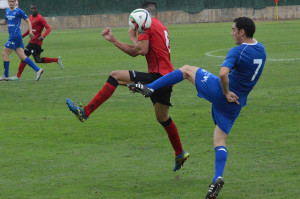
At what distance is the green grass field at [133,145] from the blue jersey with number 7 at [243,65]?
1186 millimetres

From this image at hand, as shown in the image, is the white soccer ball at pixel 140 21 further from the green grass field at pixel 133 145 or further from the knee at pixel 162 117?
the green grass field at pixel 133 145

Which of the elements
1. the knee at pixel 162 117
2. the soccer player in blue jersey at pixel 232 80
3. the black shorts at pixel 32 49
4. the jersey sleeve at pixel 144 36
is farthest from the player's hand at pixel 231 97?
the black shorts at pixel 32 49

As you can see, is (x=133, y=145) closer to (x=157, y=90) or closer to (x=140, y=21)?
(x=157, y=90)

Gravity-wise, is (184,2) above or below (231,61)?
below

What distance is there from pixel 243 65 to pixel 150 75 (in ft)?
5.92

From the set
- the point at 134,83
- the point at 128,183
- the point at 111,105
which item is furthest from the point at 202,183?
the point at 111,105

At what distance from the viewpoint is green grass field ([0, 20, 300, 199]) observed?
7.69 m

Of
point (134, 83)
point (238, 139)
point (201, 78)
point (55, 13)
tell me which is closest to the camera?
point (201, 78)

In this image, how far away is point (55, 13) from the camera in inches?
1977

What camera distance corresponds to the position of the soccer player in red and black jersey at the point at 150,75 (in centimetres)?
852

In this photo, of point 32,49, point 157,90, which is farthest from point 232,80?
point 32,49

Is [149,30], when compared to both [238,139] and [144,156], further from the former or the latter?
[238,139]

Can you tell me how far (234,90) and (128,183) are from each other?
5.71 feet

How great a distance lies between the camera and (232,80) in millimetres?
7410
